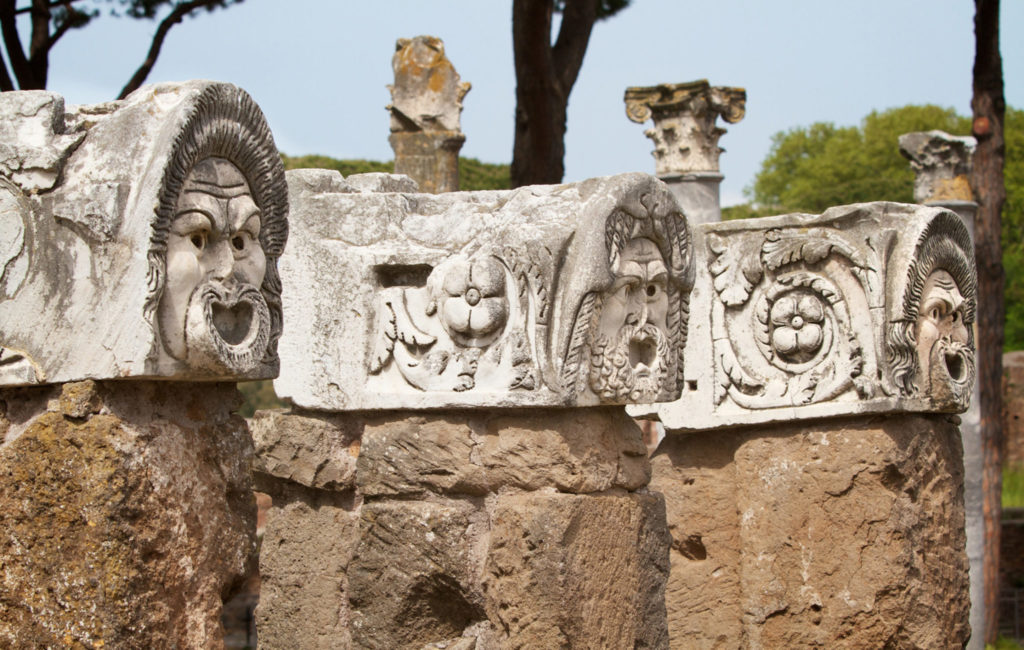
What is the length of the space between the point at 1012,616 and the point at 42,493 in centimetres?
1026

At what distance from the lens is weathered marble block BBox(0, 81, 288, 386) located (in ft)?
9.25

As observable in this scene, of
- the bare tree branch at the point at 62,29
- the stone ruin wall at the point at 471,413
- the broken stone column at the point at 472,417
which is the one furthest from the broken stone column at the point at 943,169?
the broken stone column at the point at 472,417

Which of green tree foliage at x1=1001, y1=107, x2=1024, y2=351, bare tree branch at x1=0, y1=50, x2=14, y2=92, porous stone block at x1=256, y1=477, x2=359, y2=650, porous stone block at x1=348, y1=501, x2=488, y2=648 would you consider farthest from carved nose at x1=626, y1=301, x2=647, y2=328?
green tree foliage at x1=1001, y1=107, x2=1024, y2=351

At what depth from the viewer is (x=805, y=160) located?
37688 millimetres

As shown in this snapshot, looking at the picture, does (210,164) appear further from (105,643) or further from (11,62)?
(11,62)

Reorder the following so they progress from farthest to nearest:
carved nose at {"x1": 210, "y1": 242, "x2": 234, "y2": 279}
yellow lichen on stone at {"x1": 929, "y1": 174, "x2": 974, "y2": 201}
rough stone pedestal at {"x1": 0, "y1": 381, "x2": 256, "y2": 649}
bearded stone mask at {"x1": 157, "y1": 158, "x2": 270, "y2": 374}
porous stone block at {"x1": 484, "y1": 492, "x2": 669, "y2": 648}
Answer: yellow lichen on stone at {"x1": 929, "y1": 174, "x2": 974, "y2": 201} < porous stone block at {"x1": 484, "y1": 492, "x2": 669, "y2": 648} < carved nose at {"x1": 210, "y1": 242, "x2": 234, "y2": 279} < bearded stone mask at {"x1": 157, "y1": 158, "x2": 270, "y2": 374} < rough stone pedestal at {"x1": 0, "y1": 381, "x2": 256, "y2": 649}

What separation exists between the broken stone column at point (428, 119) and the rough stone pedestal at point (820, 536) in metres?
4.33

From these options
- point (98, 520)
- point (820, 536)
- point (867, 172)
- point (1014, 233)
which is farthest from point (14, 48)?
point (867, 172)

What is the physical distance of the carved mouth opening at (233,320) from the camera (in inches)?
119

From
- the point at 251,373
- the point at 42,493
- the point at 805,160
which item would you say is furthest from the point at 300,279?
the point at 805,160

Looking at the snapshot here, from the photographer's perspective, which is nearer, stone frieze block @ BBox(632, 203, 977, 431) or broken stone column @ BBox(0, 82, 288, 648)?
broken stone column @ BBox(0, 82, 288, 648)

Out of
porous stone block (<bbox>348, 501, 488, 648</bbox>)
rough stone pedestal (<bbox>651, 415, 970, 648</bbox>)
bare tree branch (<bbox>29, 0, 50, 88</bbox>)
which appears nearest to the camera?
porous stone block (<bbox>348, 501, 488, 648</bbox>)

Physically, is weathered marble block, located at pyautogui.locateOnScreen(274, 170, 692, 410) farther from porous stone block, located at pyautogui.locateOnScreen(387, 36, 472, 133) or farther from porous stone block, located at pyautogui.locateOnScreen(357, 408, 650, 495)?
porous stone block, located at pyautogui.locateOnScreen(387, 36, 472, 133)

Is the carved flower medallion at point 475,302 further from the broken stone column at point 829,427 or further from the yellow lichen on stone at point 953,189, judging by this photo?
the yellow lichen on stone at point 953,189
